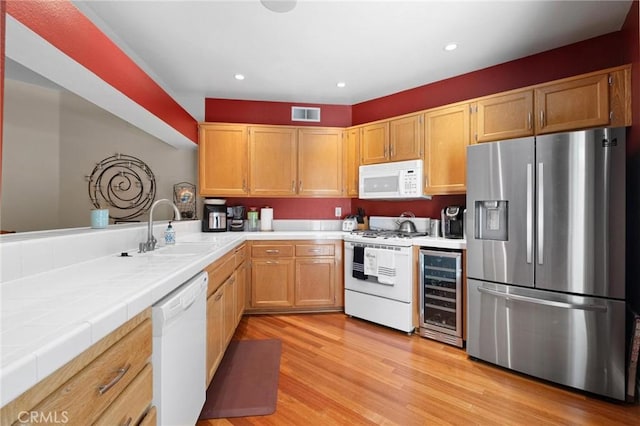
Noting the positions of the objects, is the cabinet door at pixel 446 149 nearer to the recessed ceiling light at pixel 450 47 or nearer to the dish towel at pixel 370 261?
the recessed ceiling light at pixel 450 47

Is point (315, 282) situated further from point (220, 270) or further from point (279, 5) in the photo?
point (279, 5)

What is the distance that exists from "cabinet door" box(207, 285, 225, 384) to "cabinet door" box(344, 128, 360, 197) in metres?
2.05

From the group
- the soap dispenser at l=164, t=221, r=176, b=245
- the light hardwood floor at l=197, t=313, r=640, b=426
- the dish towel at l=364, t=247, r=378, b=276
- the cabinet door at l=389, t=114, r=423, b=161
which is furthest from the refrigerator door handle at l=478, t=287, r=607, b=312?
the soap dispenser at l=164, t=221, r=176, b=245

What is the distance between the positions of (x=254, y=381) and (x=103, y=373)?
53.9 inches

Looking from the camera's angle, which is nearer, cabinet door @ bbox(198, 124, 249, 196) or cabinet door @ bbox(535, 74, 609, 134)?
cabinet door @ bbox(535, 74, 609, 134)

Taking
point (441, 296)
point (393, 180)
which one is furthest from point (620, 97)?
point (441, 296)

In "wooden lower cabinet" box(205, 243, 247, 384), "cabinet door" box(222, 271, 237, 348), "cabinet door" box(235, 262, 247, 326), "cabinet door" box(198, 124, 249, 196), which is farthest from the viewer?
"cabinet door" box(198, 124, 249, 196)

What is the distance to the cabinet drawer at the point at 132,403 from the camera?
745 millimetres

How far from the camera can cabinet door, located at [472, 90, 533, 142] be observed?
7.48ft

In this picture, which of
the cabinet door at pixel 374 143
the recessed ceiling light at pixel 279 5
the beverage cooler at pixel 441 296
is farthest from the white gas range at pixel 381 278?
the recessed ceiling light at pixel 279 5

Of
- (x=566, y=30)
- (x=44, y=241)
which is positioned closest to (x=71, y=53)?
(x=44, y=241)

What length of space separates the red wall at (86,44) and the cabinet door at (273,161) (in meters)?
1.13

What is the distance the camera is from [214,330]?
1.73 meters

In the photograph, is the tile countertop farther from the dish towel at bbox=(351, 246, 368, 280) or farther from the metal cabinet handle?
the metal cabinet handle
